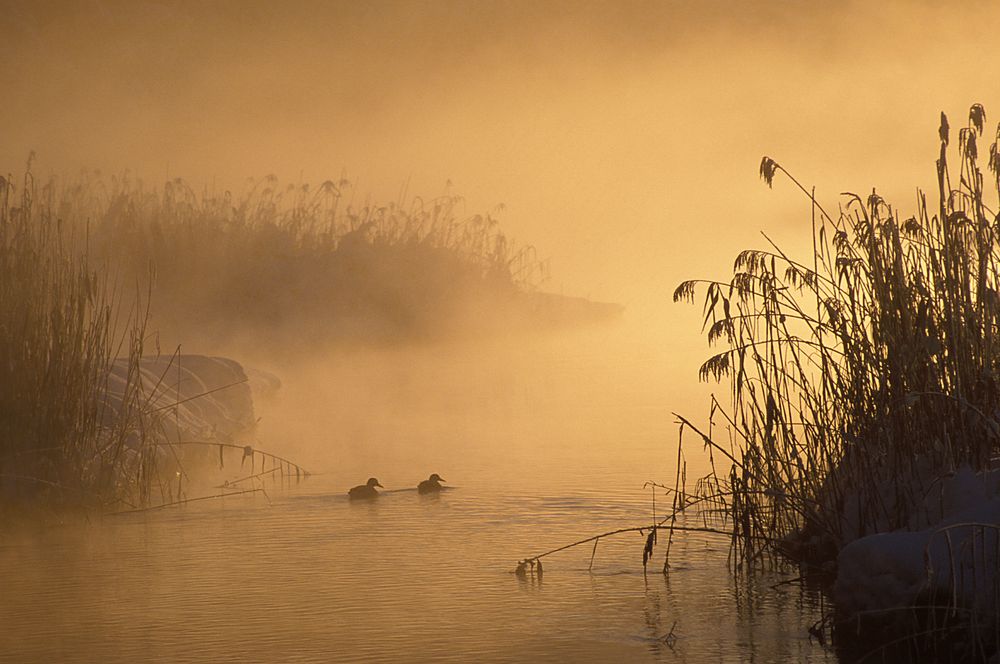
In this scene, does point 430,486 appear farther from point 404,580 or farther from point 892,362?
point 892,362

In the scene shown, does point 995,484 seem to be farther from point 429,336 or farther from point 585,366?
point 429,336

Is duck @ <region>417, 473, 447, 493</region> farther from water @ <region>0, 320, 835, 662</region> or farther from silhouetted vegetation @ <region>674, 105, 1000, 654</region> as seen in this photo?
silhouetted vegetation @ <region>674, 105, 1000, 654</region>

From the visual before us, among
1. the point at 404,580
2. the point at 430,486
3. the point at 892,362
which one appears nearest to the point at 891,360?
the point at 892,362

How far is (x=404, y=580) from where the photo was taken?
220 inches

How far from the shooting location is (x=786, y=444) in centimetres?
524

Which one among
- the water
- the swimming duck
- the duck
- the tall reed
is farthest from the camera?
the duck

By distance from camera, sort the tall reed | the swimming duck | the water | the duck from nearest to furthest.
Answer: the water < the tall reed < the swimming duck < the duck

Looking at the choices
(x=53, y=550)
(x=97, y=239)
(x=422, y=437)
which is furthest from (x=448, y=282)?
(x=53, y=550)

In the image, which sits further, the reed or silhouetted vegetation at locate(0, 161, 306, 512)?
silhouetted vegetation at locate(0, 161, 306, 512)

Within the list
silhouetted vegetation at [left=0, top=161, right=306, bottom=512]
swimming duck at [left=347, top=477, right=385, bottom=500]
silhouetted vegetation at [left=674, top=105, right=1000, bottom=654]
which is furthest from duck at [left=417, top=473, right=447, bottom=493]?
silhouetted vegetation at [left=674, top=105, right=1000, bottom=654]

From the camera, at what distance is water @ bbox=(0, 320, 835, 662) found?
456 cm

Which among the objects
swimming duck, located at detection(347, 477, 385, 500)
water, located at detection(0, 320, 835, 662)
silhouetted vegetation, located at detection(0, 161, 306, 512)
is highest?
silhouetted vegetation, located at detection(0, 161, 306, 512)

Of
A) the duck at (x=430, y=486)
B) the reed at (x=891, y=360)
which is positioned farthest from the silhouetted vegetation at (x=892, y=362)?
the duck at (x=430, y=486)

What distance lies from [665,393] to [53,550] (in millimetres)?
10864
